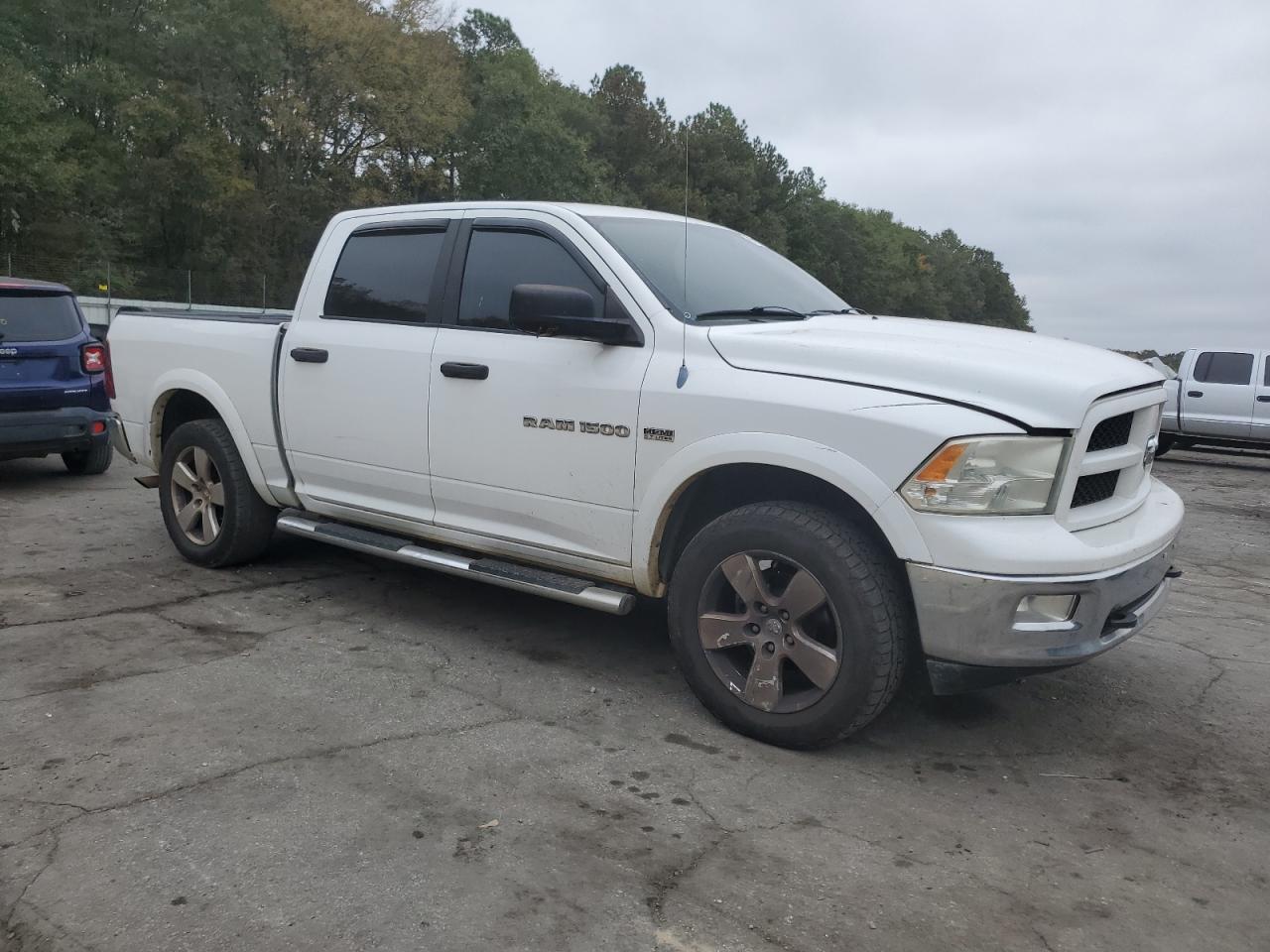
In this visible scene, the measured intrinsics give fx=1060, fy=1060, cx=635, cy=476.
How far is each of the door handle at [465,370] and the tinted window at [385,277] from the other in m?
0.38

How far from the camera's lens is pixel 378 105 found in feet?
143

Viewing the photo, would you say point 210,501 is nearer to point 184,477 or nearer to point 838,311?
point 184,477

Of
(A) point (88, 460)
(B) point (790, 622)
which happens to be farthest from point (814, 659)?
(A) point (88, 460)

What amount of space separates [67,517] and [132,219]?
122ft

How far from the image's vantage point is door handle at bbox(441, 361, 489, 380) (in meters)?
4.45

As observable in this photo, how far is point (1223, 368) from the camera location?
1566 cm

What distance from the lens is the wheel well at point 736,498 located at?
12.3 feet

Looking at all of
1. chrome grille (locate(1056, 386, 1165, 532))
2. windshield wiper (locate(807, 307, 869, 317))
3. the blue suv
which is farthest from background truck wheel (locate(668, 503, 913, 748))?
the blue suv

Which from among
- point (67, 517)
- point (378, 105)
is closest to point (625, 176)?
point (378, 105)

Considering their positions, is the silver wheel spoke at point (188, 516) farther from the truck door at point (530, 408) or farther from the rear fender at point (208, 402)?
the truck door at point (530, 408)

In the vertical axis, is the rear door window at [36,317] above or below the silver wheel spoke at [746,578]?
above

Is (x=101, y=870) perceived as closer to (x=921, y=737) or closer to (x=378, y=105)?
(x=921, y=737)

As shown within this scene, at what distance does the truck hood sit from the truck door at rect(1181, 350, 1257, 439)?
1291 centimetres

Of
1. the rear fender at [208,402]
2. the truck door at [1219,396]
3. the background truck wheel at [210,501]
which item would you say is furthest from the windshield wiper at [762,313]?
the truck door at [1219,396]
